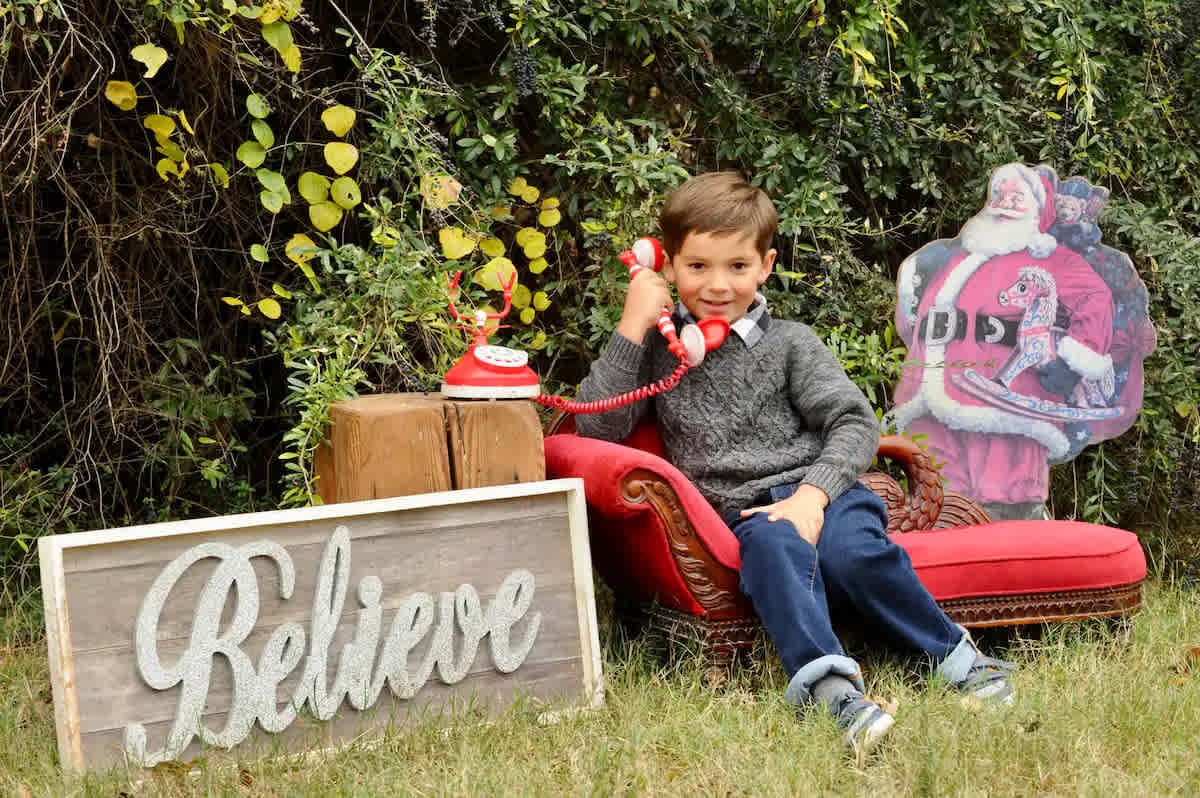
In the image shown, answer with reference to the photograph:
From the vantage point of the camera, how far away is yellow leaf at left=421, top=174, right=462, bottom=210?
317 centimetres

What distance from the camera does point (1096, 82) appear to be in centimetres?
419

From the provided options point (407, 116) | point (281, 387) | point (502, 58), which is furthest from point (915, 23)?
point (281, 387)

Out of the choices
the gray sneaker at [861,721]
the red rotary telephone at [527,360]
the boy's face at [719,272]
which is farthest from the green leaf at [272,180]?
the gray sneaker at [861,721]

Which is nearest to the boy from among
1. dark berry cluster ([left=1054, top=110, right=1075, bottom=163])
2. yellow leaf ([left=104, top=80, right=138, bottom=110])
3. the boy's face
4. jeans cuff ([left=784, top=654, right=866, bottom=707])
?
the boy's face

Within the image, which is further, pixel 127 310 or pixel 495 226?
pixel 495 226

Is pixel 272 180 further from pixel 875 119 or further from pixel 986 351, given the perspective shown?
pixel 986 351

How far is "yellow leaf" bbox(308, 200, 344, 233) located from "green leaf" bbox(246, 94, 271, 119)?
28 cm

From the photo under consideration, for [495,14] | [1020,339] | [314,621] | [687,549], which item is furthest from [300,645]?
[1020,339]

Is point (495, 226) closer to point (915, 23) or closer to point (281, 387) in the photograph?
point (281, 387)

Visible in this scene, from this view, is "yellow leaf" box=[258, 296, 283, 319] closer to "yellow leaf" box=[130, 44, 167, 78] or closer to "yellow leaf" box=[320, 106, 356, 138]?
"yellow leaf" box=[320, 106, 356, 138]

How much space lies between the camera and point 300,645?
2432mm

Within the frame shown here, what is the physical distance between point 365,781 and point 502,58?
2.23 m

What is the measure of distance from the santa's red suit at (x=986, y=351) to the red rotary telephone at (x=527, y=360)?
102cm

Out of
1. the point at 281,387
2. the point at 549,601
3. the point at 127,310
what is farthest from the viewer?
the point at 281,387
